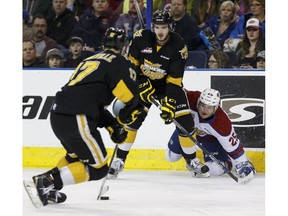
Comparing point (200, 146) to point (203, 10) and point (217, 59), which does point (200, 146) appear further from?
point (203, 10)

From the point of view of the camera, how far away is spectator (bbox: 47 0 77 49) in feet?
20.0

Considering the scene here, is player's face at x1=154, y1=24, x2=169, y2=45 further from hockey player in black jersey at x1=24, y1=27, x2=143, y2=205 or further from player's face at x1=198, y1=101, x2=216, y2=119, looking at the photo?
hockey player in black jersey at x1=24, y1=27, x2=143, y2=205

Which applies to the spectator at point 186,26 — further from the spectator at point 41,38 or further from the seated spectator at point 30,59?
the seated spectator at point 30,59

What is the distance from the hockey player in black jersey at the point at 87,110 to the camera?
340 centimetres

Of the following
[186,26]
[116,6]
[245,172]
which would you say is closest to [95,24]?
[116,6]

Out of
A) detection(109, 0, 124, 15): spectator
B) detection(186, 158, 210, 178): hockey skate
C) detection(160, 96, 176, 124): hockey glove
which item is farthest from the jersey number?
detection(109, 0, 124, 15): spectator

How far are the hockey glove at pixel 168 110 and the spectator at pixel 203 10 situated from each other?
1101 millimetres

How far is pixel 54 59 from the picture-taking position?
19.2 ft

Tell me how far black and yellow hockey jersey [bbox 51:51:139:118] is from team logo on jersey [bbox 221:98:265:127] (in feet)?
7.07
